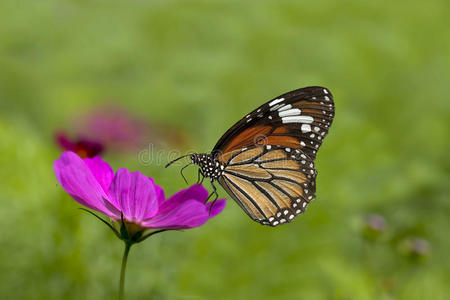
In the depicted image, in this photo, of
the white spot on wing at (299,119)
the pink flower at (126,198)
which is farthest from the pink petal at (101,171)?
the white spot on wing at (299,119)

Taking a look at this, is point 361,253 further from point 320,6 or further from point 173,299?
point 320,6

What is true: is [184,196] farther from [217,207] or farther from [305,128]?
[305,128]

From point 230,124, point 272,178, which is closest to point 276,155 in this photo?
point 272,178

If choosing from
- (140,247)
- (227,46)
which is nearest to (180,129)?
(227,46)

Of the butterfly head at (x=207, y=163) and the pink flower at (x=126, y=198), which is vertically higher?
the butterfly head at (x=207, y=163)

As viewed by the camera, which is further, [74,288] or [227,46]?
[227,46]

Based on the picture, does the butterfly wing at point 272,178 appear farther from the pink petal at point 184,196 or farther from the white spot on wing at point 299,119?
the pink petal at point 184,196
